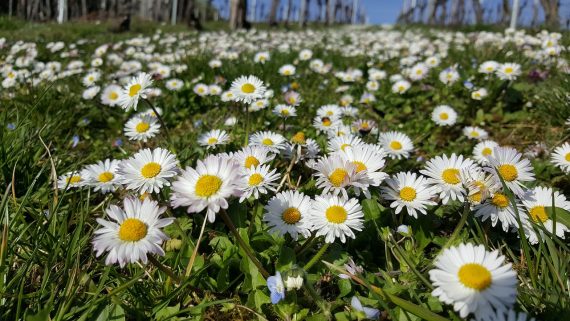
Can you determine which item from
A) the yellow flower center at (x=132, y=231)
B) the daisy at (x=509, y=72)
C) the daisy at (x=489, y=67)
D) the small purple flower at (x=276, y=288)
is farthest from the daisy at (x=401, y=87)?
the yellow flower center at (x=132, y=231)

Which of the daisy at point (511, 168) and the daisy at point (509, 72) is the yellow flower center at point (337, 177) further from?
the daisy at point (509, 72)

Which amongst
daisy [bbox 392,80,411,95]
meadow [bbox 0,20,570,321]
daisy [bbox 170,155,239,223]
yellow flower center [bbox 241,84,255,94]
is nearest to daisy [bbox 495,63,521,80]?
meadow [bbox 0,20,570,321]

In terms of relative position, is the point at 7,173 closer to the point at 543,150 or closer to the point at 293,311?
the point at 293,311

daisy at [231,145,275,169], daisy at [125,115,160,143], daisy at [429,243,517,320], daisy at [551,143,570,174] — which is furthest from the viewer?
daisy at [125,115,160,143]

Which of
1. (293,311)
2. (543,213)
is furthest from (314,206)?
(543,213)

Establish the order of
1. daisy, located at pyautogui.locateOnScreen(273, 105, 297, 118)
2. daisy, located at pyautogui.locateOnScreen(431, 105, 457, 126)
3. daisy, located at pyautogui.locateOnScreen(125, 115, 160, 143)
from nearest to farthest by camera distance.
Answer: daisy, located at pyautogui.locateOnScreen(125, 115, 160, 143), daisy, located at pyautogui.locateOnScreen(273, 105, 297, 118), daisy, located at pyautogui.locateOnScreen(431, 105, 457, 126)

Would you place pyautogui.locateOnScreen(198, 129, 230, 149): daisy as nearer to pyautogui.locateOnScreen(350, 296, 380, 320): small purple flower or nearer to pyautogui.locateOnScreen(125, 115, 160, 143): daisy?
pyautogui.locateOnScreen(125, 115, 160, 143): daisy

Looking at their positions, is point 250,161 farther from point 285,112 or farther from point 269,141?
point 285,112
